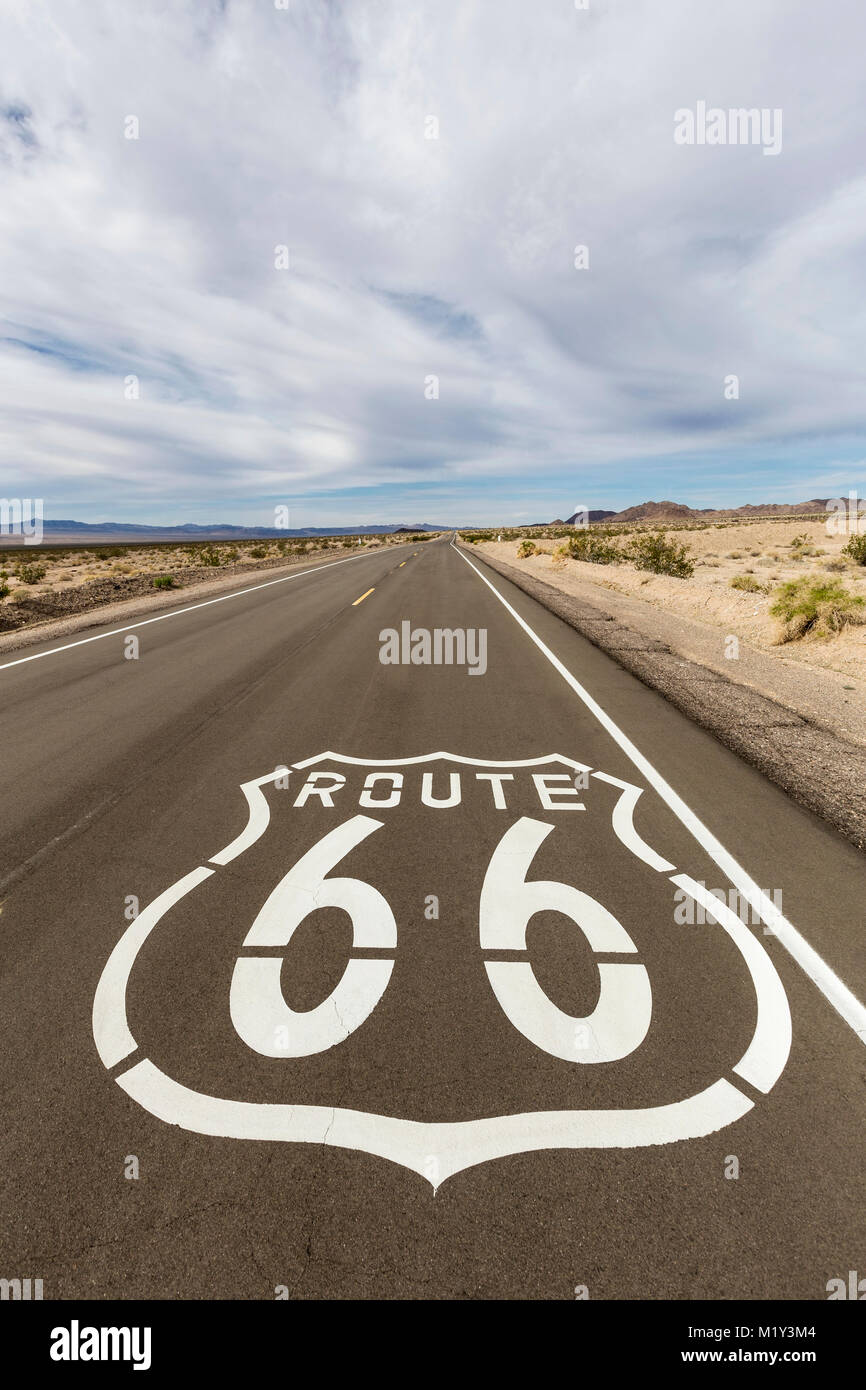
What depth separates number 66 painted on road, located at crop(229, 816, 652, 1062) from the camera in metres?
2.59

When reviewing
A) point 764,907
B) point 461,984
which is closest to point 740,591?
point 764,907

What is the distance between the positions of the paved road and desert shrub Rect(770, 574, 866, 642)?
7.39m

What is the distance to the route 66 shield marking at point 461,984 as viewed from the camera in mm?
2227

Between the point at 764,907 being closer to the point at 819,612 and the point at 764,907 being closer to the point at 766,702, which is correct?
the point at 766,702

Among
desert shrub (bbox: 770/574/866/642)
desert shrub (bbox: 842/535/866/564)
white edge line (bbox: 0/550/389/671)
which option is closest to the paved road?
white edge line (bbox: 0/550/389/671)

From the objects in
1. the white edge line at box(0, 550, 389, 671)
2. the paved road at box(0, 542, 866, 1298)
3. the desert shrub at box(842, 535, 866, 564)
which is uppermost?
the desert shrub at box(842, 535, 866, 564)

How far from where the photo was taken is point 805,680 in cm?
865

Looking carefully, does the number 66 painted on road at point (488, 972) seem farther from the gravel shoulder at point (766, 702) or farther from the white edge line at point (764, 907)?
the gravel shoulder at point (766, 702)

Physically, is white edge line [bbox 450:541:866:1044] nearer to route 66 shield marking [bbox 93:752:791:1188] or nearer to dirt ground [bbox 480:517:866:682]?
route 66 shield marking [bbox 93:752:791:1188]

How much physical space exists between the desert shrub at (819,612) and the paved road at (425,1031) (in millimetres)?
7385

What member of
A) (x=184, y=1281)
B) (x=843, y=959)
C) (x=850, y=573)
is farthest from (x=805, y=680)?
(x=850, y=573)

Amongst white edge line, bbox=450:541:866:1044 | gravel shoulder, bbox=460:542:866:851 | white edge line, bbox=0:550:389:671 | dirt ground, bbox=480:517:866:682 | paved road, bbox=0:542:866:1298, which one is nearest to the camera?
paved road, bbox=0:542:866:1298
